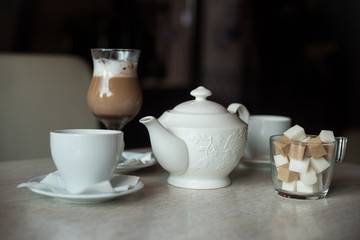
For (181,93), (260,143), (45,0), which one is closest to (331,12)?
(181,93)

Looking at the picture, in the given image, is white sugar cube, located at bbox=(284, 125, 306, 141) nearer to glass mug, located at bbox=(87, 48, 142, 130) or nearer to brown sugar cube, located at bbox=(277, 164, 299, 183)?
brown sugar cube, located at bbox=(277, 164, 299, 183)

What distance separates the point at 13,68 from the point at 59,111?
22 centimetres

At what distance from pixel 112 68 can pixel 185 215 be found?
48 centimetres

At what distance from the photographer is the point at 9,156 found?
1663 millimetres

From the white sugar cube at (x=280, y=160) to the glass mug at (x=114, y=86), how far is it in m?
0.40

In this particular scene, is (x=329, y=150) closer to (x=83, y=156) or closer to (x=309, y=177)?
(x=309, y=177)

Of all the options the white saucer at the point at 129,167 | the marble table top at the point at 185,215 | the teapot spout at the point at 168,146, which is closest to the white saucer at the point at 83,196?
the marble table top at the point at 185,215

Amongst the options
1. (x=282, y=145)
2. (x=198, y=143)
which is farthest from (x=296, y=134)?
(x=198, y=143)

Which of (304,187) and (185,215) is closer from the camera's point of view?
(185,215)

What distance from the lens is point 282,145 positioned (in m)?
0.87

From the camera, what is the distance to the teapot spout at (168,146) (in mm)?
902

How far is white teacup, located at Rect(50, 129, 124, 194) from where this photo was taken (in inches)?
31.0

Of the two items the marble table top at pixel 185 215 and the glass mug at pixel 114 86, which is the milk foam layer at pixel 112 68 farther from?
the marble table top at pixel 185 215

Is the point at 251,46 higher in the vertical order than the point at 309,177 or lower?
higher
